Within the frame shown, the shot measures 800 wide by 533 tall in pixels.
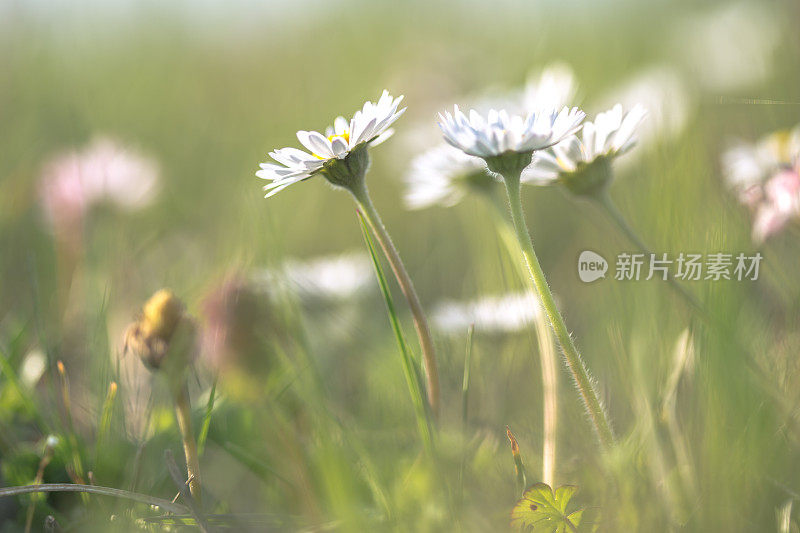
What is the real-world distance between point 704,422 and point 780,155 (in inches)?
26.3

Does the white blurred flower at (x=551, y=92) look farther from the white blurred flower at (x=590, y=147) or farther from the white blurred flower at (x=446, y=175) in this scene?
the white blurred flower at (x=590, y=147)

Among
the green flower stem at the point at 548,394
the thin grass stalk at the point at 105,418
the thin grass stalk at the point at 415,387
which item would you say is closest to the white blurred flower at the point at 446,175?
the green flower stem at the point at 548,394

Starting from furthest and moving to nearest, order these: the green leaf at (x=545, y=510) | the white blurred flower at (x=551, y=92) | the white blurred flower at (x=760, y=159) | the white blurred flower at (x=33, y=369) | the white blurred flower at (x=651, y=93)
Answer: the white blurred flower at (x=651, y=93) → the white blurred flower at (x=551, y=92) → the white blurred flower at (x=33, y=369) → the white blurred flower at (x=760, y=159) → the green leaf at (x=545, y=510)

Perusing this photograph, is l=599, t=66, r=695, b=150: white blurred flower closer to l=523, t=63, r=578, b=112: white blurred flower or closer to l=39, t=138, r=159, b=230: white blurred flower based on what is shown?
l=523, t=63, r=578, b=112: white blurred flower

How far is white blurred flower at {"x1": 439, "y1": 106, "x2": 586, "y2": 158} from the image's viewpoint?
2.98 feet

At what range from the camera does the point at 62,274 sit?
2041 millimetres

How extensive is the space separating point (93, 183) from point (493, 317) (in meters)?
→ 1.52

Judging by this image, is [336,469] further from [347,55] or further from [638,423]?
[347,55]

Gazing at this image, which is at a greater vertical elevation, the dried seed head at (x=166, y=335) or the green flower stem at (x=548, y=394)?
the dried seed head at (x=166, y=335)

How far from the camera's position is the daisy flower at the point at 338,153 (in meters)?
0.98

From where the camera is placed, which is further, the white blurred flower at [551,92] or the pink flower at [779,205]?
the white blurred flower at [551,92]

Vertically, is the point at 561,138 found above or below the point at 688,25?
below

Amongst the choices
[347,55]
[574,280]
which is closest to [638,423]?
[574,280]

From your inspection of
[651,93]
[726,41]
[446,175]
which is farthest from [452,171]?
[726,41]
